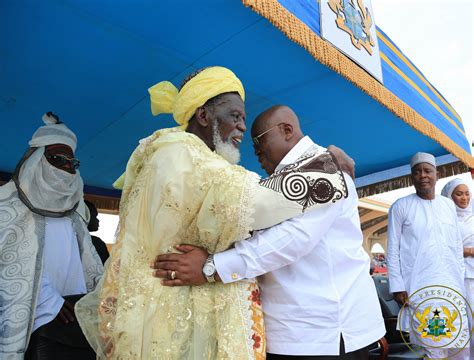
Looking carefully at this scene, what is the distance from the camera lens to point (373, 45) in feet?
10.9

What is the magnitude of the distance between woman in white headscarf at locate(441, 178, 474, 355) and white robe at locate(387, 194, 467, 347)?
0.46 m

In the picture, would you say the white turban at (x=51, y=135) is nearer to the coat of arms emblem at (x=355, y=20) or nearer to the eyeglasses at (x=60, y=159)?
the eyeglasses at (x=60, y=159)

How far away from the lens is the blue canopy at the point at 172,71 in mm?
2248

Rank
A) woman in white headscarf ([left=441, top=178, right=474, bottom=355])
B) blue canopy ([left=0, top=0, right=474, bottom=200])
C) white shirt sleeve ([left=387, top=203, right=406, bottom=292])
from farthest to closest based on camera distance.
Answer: woman in white headscarf ([left=441, top=178, right=474, bottom=355]) → white shirt sleeve ([left=387, top=203, right=406, bottom=292]) → blue canopy ([left=0, top=0, right=474, bottom=200])

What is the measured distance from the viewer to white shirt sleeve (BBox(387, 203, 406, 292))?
3.52 m

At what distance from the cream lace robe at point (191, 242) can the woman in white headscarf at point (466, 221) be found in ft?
11.2

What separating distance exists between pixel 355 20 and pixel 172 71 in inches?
58.7

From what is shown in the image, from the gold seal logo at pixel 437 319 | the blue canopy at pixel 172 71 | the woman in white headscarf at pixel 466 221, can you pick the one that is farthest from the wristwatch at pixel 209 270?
the woman in white headscarf at pixel 466 221

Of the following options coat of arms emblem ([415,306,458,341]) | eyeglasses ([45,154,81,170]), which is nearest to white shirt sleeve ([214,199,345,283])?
eyeglasses ([45,154,81,170])

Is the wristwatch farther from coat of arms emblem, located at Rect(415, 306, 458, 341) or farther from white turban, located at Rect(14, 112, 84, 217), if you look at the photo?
coat of arms emblem, located at Rect(415, 306, 458, 341)

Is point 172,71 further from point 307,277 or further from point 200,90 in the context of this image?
point 307,277

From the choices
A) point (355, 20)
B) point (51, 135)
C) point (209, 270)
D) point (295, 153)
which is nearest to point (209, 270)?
point (209, 270)

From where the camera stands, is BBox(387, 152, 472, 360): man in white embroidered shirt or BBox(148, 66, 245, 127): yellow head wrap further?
BBox(387, 152, 472, 360): man in white embroidered shirt

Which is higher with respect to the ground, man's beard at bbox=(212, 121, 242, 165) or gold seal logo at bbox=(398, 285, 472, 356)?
man's beard at bbox=(212, 121, 242, 165)
